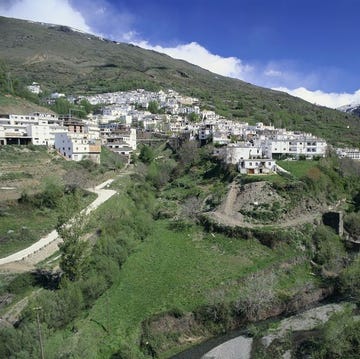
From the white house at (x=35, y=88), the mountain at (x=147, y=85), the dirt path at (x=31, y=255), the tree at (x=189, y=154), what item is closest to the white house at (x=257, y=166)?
the tree at (x=189, y=154)

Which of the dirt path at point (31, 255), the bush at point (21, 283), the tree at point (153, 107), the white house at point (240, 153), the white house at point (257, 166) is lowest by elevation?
the bush at point (21, 283)

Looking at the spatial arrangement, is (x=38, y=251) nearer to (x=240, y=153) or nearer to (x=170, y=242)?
(x=170, y=242)

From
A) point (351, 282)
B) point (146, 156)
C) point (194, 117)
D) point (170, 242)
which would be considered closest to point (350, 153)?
point (146, 156)

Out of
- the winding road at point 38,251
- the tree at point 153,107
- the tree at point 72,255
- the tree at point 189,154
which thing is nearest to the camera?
the tree at point 72,255

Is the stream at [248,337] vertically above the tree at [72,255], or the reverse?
the tree at [72,255]

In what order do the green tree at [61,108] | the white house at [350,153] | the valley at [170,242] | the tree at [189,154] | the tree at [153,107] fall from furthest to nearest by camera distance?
the tree at [153,107]
the green tree at [61,108]
the white house at [350,153]
the tree at [189,154]
the valley at [170,242]

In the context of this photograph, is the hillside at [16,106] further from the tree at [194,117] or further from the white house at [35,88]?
the white house at [35,88]
